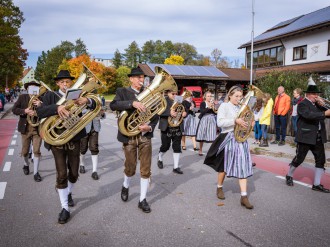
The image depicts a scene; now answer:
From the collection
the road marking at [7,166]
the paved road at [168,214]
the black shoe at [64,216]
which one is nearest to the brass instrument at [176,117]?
the paved road at [168,214]

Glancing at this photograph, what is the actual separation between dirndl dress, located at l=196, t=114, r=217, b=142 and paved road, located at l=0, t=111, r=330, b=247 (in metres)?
2.13

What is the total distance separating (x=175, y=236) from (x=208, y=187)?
2.28 meters

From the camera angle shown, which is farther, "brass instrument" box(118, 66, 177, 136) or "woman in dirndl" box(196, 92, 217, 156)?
"woman in dirndl" box(196, 92, 217, 156)

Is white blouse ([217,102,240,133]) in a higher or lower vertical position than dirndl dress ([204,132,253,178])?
higher

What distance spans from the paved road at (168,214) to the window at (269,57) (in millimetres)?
24389

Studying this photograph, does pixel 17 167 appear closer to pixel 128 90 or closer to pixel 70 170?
pixel 70 170

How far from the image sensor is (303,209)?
4.78 metres

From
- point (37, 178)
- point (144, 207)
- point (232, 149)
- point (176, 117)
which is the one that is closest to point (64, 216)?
point (144, 207)

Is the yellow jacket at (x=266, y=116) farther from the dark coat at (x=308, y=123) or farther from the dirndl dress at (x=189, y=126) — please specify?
the dark coat at (x=308, y=123)

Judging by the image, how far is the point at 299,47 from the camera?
86.8 ft

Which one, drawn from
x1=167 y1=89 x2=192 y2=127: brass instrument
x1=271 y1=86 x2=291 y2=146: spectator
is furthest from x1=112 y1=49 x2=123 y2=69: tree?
x1=167 y1=89 x2=192 y2=127: brass instrument

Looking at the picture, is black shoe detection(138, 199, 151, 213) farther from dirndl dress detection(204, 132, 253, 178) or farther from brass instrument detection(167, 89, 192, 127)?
brass instrument detection(167, 89, 192, 127)

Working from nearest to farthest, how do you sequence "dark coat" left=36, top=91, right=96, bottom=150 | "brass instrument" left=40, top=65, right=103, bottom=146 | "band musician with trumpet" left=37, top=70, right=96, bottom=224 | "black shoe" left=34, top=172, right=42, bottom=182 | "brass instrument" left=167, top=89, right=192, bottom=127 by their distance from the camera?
"dark coat" left=36, top=91, right=96, bottom=150, "brass instrument" left=40, top=65, right=103, bottom=146, "band musician with trumpet" left=37, top=70, right=96, bottom=224, "black shoe" left=34, top=172, right=42, bottom=182, "brass instrument" left=167, top=89, right=192, bottom=127

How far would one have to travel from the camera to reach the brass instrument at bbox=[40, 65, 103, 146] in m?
4.11
